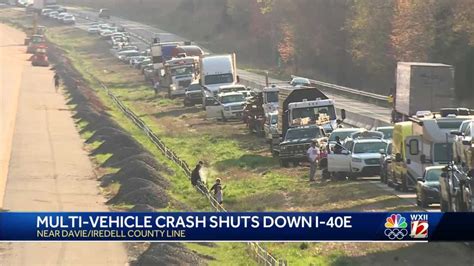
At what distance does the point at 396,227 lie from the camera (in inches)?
602

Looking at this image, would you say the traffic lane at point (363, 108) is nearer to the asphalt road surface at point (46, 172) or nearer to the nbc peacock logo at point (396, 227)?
the asphalt road surface at point (46, 172)

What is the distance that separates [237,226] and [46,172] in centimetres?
2790

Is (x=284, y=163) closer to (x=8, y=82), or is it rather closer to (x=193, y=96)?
(x=193, y=96)

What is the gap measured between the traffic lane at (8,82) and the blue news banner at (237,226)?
17.5 m

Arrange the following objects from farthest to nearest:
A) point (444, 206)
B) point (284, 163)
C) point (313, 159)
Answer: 1. point (284, 163)
2. point (313, 159)
3. point (444, 206)

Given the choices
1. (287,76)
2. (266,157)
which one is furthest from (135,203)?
(287,76)

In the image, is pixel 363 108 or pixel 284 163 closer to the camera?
pixel 284 163

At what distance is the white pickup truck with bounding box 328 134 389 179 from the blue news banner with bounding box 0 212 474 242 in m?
21.4

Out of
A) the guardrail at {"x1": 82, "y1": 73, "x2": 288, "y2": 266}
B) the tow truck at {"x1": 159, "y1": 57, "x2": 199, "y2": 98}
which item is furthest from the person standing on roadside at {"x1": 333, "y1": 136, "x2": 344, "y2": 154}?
the tow truck at {"x1": 159, "y1": 57, "x2": 199, "y2": 98}

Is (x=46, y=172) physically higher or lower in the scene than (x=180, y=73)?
higher

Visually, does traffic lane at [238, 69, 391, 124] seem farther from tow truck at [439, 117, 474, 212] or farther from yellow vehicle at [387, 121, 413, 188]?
tow truck at [439, 117, 474, 212]

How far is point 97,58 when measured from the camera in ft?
406

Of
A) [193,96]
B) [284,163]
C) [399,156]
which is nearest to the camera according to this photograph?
[399,156]

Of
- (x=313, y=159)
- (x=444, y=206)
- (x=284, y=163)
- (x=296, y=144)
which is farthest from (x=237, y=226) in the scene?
(x=284, y=163)
